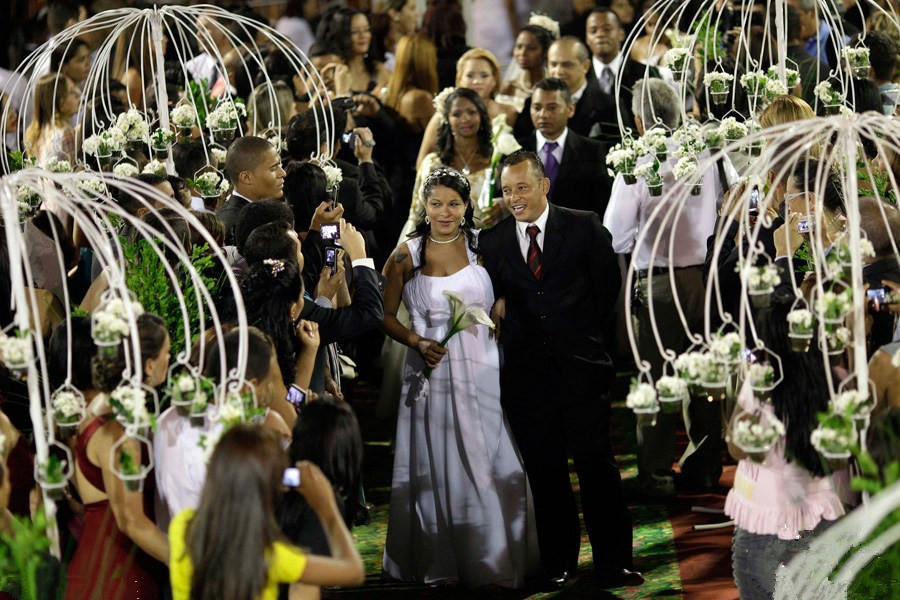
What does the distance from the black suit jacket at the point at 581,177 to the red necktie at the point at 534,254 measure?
1.84 metres

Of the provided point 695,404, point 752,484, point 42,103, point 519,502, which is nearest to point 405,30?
point 42,103

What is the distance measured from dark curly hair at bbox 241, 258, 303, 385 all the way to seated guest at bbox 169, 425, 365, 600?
50.8 inches

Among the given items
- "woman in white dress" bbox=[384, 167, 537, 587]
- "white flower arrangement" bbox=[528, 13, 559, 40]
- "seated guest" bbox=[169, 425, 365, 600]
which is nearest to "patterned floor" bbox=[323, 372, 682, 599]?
"woman in white dress" bbox=[384, 167, 537, 587]

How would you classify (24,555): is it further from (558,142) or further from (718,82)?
(558,142)

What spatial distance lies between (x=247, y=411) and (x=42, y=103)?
4.68 metres

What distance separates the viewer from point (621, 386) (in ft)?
26.4

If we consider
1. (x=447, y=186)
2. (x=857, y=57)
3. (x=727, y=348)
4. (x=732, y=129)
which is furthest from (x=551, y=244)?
(x=727, y=348)

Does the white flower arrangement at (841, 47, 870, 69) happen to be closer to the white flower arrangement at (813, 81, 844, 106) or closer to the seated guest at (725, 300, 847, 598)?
the white flower arrangement at (813, 81, 844, 106)

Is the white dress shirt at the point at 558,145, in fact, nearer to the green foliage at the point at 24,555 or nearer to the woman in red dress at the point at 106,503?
the woman in red dress at the point at 106,503

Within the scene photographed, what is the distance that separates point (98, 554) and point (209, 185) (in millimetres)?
2451

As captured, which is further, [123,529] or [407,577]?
[407,577]

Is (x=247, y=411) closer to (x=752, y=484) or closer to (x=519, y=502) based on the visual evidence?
(x=752, y=484)

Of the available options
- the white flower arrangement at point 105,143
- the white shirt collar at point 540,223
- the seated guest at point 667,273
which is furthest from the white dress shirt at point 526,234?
the white flower arrangement at point 105,143

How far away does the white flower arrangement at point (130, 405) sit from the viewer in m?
3.69
